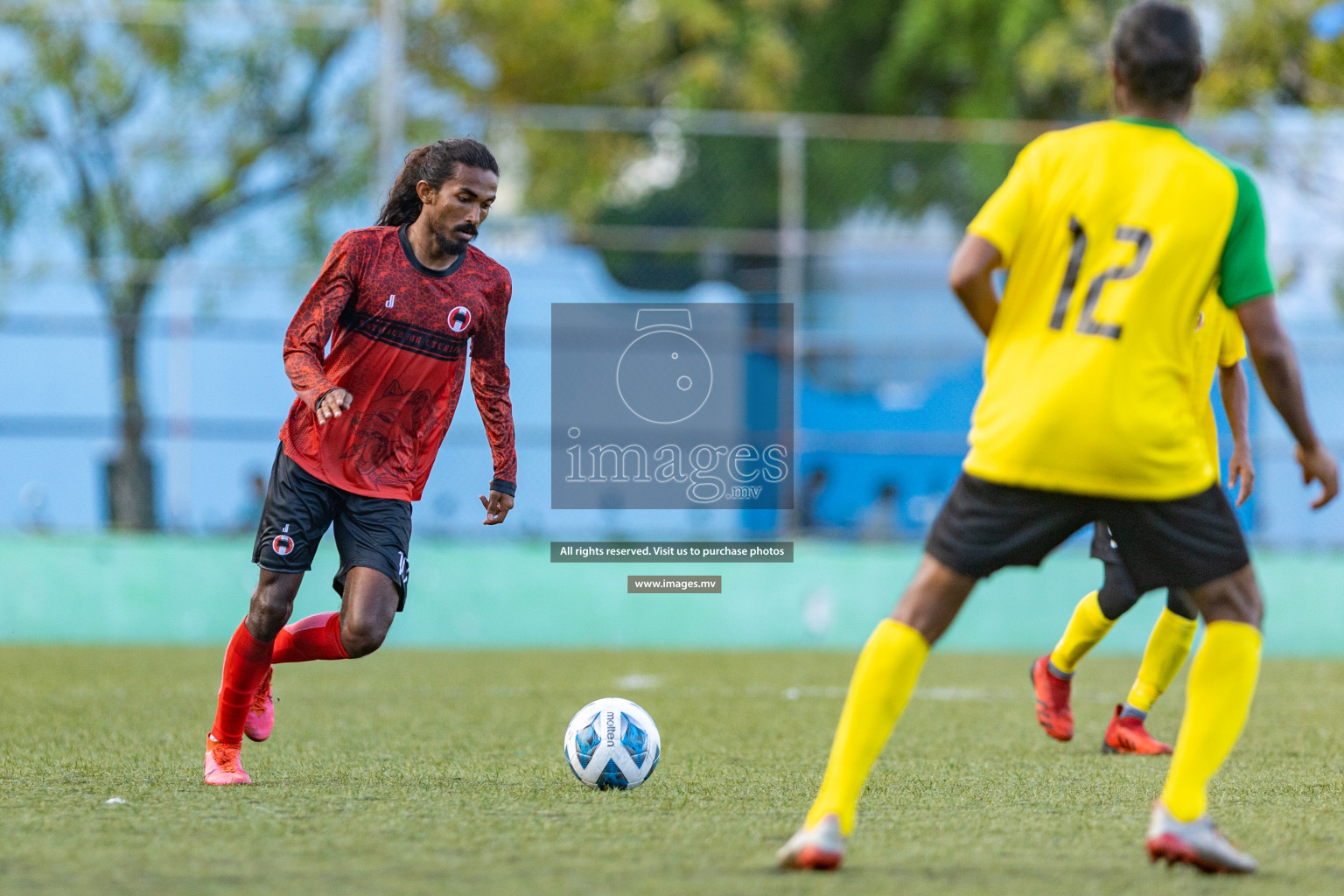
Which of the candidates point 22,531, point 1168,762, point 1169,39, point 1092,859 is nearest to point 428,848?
point 1092,859

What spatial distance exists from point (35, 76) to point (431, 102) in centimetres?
392

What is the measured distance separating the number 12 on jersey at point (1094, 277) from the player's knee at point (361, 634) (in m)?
2.48

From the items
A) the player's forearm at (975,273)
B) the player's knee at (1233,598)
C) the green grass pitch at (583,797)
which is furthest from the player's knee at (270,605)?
the player's knee at (1233,598)

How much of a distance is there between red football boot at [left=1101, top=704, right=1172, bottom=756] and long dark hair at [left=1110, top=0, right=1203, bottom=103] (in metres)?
3.18

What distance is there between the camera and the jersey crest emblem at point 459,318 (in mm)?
5059

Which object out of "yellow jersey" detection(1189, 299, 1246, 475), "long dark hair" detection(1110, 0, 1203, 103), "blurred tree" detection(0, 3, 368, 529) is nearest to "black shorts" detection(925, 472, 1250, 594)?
"long dark hair" detection(1110, 0, 1203, 103)

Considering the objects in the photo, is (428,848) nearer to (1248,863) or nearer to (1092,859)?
(1092,859)

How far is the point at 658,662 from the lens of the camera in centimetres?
1072

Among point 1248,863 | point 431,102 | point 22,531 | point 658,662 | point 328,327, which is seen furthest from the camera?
point 431,102

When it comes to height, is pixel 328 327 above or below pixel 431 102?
below

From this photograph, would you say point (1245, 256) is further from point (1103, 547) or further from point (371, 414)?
point (371, 414)

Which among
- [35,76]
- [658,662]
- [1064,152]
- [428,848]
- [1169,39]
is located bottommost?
[658,662]

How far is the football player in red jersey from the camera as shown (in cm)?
496

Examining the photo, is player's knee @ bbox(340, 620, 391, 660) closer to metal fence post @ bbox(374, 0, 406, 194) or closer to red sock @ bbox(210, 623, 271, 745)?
red sock @ bbox(210, 623, 271, 745)
